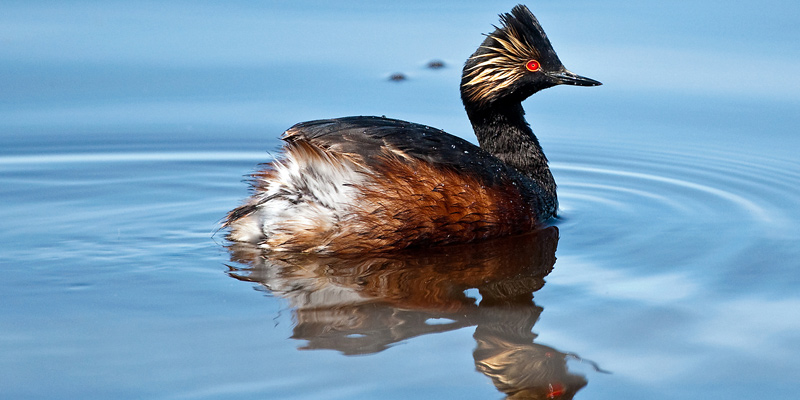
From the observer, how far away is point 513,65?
7164 millimetres

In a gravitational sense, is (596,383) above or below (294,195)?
below

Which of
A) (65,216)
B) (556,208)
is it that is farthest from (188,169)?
(556,208)

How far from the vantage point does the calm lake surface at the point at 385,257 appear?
4.55 m

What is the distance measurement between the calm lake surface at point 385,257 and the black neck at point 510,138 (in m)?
0.39

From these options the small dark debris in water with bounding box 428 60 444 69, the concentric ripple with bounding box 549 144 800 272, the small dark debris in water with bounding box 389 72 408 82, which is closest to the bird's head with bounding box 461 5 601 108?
the concentric ripple with bounding box 549 144 800 272

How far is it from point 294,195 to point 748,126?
13.4 ft

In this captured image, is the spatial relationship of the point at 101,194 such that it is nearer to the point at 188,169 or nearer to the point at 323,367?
the point at 188,169

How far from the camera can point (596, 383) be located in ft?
14.5

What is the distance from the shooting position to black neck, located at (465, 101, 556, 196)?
7363 millimetres

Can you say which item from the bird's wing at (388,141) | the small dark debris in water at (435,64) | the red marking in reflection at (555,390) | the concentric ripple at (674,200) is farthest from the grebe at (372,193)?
the small dark debris in water at (435,64)

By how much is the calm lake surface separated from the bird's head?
0.89 metres

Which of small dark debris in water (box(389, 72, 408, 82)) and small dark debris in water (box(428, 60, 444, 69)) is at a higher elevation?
small dark debris in water (box(428, 60, 444, 69))

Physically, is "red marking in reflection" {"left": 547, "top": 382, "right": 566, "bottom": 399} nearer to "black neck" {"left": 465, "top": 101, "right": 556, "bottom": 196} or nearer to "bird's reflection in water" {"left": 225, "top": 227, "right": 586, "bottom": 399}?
"bird's reflection in water" {"left": 225, "top": 227, "right": 586, "bottom": 399}

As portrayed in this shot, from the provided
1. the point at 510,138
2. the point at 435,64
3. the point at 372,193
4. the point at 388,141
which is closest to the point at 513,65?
the point at 510,138
